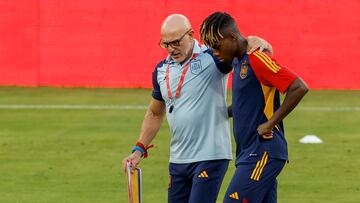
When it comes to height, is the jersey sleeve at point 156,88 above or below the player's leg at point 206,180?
above

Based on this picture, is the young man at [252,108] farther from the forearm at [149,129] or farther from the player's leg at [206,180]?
the forearm at [149,129]

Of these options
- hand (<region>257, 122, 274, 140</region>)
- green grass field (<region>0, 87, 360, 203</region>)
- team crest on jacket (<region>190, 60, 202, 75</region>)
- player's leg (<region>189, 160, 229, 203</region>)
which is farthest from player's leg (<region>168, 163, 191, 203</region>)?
green grass field (<region>0, 87, 360, 203</region>)

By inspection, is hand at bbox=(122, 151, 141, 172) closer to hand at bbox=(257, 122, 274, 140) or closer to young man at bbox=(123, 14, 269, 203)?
young man at bbox=(123, 14, 269, 203)

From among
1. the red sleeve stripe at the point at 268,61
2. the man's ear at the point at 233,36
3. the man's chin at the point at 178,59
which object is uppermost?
the man's ear at the point at 233,36

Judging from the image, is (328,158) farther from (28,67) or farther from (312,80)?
(28,67)

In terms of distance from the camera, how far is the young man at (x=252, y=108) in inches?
295

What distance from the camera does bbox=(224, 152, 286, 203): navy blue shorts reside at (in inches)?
300

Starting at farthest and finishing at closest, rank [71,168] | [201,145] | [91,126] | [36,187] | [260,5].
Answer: [260,5] < [91,126] < [71,168] < [36,187] < [201,145]

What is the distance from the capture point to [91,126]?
A: 19.2m

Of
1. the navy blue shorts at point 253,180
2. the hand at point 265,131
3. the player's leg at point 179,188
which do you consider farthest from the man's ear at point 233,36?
the player's leg at point 179,188

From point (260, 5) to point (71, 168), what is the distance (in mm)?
13471

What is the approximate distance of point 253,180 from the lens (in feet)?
25.1

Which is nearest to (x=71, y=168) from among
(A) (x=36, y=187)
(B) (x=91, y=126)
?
(A) (x=36, y=187)

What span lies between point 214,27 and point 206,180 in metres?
1.24
